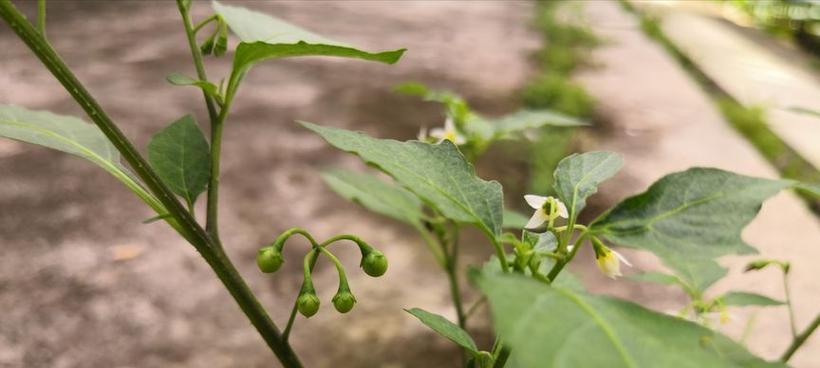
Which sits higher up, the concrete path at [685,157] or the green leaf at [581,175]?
the green leaf at [581,175]

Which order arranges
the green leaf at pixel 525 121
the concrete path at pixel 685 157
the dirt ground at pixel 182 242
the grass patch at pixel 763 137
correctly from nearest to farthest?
the green leaf at pixel 525 121, the dirt ground at pixel 182 242, the concrete path at pixel 685 157, the grass patch at pixel 763 137

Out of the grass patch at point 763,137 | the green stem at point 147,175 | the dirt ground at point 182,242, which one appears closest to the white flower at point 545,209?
the green stem at point 147,175

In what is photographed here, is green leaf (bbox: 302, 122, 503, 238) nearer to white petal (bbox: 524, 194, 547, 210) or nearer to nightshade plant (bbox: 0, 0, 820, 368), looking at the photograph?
nightshade plant (bbox: 0, 0, 820, 368)

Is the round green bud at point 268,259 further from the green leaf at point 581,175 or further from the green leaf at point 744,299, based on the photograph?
the green leaf at point 744,299

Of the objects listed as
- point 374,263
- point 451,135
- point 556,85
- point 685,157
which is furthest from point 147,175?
point 556,85

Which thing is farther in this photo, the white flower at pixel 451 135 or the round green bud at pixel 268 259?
the white flower at pixel 451 135

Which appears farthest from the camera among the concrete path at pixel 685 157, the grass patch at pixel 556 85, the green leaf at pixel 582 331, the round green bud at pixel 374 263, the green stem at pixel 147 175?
the grass patch at pixel 556 85

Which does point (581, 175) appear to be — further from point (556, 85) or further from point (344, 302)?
point (556, 85)

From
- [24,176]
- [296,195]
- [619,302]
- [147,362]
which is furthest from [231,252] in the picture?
[619,302]
